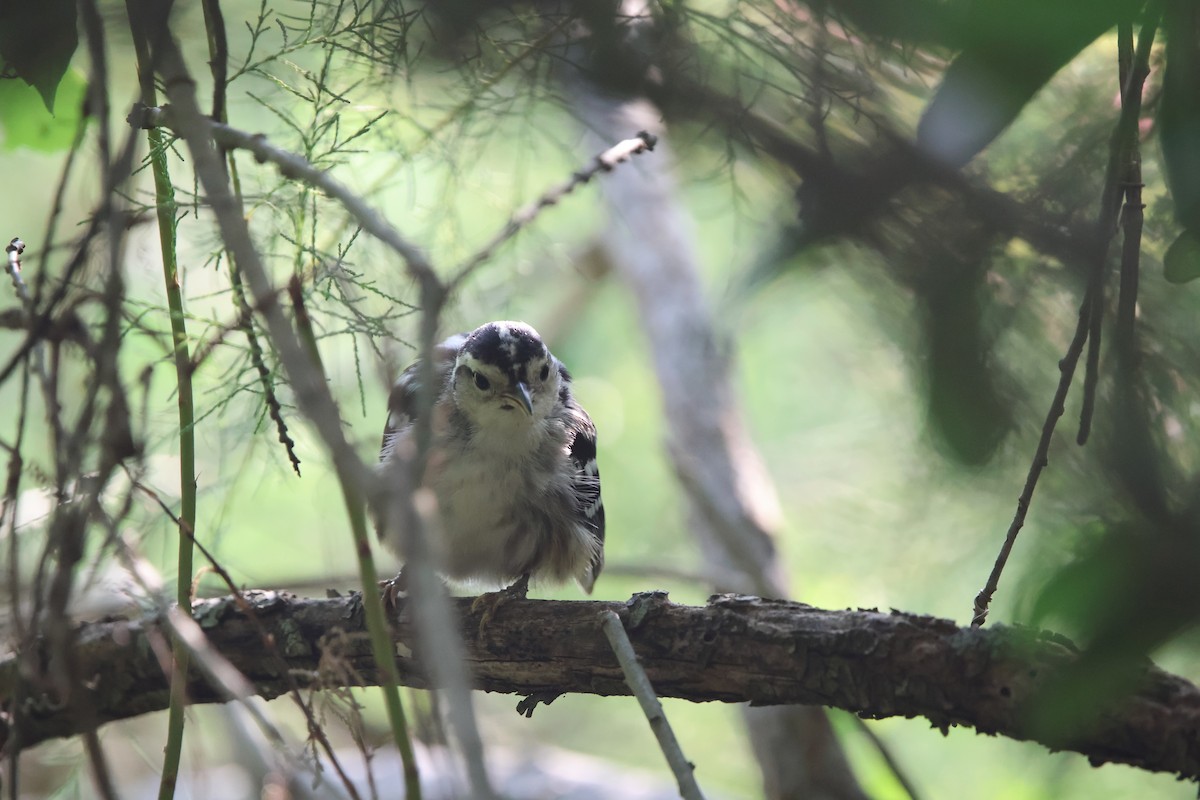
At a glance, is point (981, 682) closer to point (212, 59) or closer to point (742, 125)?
point (742, 125)

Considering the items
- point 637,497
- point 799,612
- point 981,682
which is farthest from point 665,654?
point 637,497

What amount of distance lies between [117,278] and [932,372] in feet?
4.11

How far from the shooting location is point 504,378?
3.44m

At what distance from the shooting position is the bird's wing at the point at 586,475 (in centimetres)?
357

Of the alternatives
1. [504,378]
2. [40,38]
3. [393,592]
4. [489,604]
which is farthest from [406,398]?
[40,38]

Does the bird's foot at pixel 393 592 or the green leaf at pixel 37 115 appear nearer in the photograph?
the green leaf at pixel 37 115

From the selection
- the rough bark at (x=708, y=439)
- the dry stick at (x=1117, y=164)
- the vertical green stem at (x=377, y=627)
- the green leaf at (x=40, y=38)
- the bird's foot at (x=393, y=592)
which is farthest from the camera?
the rough bark at (x=708, y=439)

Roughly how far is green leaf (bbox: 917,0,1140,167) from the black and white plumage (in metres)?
2.54

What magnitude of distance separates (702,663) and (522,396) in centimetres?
133

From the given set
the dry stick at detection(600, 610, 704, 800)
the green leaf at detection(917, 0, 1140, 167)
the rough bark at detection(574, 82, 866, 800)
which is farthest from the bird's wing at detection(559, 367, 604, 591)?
the green leaf at detection(917, 0, 1140, 167)

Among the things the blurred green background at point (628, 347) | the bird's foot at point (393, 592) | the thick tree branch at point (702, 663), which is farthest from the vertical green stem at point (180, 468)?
the bird's foot at point (393, 592)

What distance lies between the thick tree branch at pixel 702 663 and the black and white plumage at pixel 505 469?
54cm

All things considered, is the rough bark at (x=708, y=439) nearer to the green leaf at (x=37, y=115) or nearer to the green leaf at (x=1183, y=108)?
the green leaf at (x=37, y=115)

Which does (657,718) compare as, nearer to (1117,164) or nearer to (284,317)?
(284,317)
